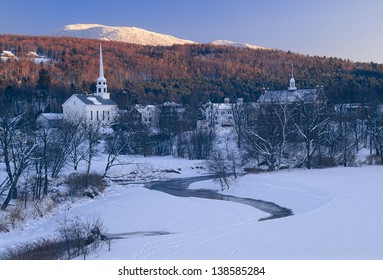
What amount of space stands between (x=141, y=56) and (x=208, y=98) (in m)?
16.2

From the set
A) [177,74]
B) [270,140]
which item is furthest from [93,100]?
[270,140]

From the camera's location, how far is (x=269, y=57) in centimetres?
7894

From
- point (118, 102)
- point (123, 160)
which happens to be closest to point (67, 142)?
point (123, 160)

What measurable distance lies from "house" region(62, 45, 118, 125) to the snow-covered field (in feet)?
79.9

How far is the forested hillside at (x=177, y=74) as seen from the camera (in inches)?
1841

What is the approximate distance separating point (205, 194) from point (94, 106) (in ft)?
97.1

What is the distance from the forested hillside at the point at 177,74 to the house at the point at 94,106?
7.77 ft

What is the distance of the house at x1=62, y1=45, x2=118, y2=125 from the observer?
46344 mm

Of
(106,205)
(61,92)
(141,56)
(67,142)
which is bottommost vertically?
(106,205)

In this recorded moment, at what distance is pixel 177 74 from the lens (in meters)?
64.6

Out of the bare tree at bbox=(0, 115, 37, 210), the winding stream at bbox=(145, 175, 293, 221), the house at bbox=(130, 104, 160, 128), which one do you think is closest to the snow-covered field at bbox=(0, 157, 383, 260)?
the winding stream at bbox=(145, 175, 293, 221)

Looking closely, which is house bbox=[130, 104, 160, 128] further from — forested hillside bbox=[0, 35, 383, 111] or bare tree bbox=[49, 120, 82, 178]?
bare tree bbox=[49, 120, 82, 178]

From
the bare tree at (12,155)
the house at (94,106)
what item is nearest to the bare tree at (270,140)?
the bare tree at (12,155)

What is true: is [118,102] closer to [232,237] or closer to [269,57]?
[269,57]
